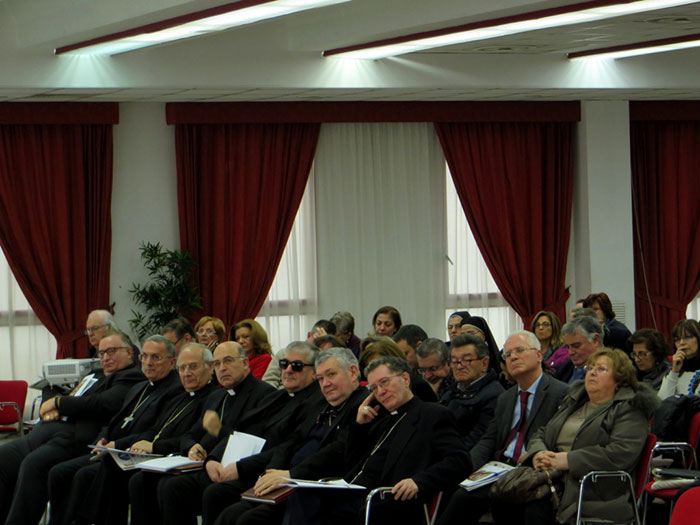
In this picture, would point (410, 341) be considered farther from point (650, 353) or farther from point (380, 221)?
point (380, 221)

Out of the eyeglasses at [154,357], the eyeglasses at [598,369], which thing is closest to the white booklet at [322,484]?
the eyeglasses at [598,369]

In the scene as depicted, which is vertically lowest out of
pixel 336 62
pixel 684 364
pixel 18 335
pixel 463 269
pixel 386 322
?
pixel 684 364

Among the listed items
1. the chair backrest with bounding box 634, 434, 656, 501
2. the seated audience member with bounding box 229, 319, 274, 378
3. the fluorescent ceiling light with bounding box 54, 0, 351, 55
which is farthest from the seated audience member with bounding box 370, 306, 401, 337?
the chair backrest with bounding box 634, 434, 656, 501

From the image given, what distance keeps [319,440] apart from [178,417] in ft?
4.32

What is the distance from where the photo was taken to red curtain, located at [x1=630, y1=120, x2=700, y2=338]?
12.6m

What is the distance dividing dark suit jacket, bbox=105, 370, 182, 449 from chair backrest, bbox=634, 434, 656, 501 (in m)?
3.20

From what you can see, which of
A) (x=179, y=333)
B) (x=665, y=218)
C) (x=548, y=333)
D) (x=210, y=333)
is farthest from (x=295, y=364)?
(x=665, y=218)

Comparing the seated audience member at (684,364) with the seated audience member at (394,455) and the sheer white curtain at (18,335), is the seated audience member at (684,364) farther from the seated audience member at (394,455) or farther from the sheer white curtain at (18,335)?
the sheer white curtain at (18,335)

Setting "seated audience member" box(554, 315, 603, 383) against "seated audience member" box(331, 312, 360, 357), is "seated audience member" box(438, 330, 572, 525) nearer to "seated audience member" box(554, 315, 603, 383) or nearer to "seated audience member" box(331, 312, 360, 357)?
"seated audience member" box(554, 315, 603, 383)

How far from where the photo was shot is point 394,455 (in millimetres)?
5625

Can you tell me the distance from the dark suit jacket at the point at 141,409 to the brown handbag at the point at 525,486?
2674 millimetres

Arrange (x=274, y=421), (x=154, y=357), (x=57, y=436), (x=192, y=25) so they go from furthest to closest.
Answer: (x=192, y=25)
(x=57, y=436)
(x=154, y=357)
(x=274, y=421)

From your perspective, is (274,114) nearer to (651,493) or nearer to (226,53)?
(226,53)

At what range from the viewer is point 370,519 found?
5.43 metres
